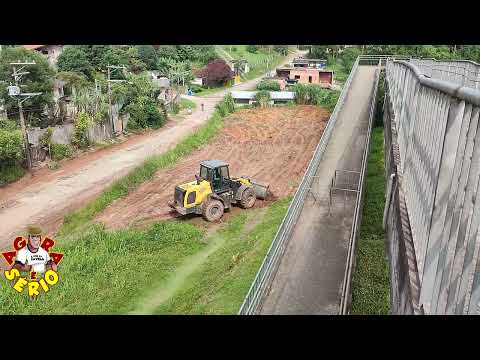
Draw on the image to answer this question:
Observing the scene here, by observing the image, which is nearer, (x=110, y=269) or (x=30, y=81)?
(x=110, y=269)

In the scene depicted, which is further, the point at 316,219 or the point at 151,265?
the point at 151,265

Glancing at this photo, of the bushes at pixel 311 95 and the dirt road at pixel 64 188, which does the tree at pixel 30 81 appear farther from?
the bushes at pixel 311 95

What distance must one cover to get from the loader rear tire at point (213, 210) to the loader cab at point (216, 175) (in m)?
0.52

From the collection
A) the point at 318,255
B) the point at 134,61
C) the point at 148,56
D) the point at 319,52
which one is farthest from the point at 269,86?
the point at 318,255

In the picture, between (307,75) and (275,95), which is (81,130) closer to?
(275,95)

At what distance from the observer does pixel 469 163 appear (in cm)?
329

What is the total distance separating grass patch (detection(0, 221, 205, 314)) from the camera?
10539 mm

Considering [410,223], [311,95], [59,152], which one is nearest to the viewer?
[410,223]

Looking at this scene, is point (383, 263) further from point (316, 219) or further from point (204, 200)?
point (204, 200)

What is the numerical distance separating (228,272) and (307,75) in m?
46.2

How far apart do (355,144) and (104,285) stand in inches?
428

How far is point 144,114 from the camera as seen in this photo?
104 feet

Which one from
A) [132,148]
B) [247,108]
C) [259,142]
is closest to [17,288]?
[132,148]

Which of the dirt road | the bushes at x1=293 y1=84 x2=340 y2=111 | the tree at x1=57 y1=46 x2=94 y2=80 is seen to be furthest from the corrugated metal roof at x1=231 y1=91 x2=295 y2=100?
the dirt road
